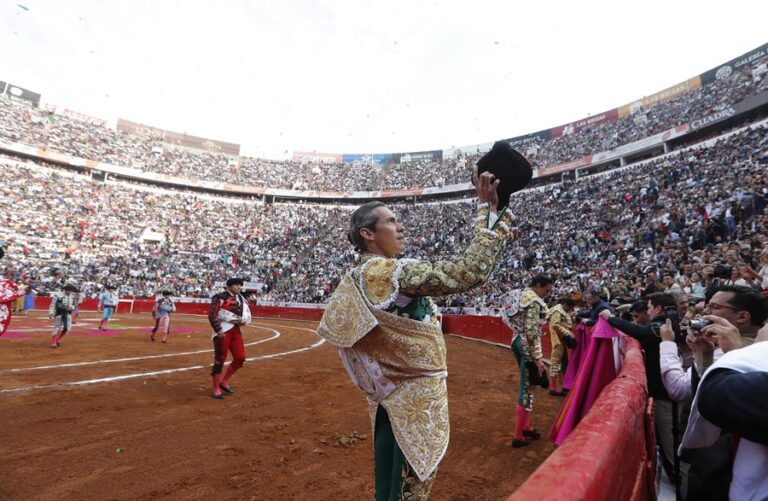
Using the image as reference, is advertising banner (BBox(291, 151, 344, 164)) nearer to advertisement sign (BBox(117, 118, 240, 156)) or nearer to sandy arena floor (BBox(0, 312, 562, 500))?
advertisement sign (BBox(117, 118, 240, 156))

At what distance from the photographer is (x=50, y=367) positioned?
715cm

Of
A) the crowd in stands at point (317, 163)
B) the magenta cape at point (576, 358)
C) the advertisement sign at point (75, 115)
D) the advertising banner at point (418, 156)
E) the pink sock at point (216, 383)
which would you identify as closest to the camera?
the pink sock at point (216, 383)

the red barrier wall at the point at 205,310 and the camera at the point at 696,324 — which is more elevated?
the camera at the point at 696,324

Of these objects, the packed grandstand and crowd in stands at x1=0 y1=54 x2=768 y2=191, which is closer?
the packed grandstand

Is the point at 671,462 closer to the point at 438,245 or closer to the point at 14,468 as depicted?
the point at 14,468

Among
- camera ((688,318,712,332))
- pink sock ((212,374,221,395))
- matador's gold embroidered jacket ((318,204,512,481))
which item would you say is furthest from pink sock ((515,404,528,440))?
pink sock ((212,374,221,395))

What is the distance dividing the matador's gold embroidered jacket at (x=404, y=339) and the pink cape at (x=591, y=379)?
Answer: 7.66 ft

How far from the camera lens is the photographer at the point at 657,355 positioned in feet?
11.1

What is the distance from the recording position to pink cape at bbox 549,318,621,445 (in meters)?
3.37

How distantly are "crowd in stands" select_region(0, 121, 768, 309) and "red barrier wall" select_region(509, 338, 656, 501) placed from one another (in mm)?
4226

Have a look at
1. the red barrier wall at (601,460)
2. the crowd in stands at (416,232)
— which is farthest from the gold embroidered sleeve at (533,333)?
the red barrier wall at (601,460)

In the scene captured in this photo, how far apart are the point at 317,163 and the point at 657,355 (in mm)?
49389

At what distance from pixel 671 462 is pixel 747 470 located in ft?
8.68

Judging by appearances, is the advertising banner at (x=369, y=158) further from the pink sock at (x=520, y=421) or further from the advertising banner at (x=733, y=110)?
the pink sock at (x=520, y=421)
